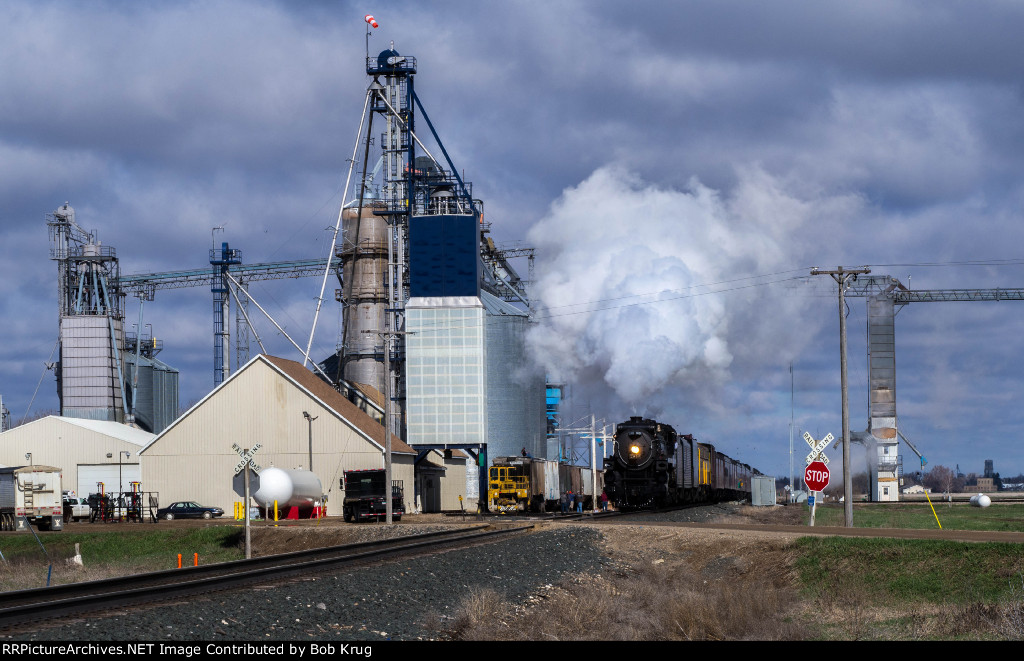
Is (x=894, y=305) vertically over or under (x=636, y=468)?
over

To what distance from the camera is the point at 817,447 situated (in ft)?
102

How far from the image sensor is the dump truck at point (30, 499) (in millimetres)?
56094

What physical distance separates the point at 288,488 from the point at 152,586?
120 ft

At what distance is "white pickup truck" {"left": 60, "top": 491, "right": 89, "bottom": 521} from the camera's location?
68137mm

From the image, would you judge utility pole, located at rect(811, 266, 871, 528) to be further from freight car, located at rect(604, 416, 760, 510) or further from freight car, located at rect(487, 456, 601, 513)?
freight car, located at rect(487, 456, 601, 513)

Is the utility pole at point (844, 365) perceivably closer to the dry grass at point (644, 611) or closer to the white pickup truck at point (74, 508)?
the dry grass at point (644, 611)

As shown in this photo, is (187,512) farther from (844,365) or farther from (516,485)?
(844,365)

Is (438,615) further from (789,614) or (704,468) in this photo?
(704,468)

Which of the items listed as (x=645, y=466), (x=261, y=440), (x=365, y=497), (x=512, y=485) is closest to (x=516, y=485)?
(x=512, y=485)

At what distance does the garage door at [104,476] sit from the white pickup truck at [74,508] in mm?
5159

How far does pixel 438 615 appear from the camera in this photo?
59.7ft

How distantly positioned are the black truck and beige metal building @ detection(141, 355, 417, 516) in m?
7.65
